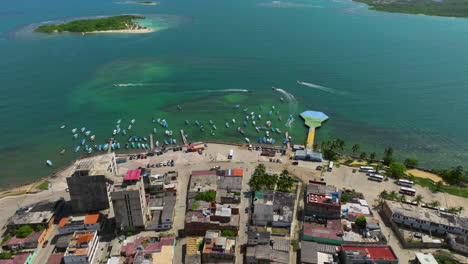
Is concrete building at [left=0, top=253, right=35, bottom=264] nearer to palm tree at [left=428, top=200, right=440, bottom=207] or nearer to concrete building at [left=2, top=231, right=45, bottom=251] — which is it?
concrete building at [left=2, top=231, right=45, bottom=251]

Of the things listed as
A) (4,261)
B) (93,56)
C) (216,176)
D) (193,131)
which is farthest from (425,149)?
(93,56)

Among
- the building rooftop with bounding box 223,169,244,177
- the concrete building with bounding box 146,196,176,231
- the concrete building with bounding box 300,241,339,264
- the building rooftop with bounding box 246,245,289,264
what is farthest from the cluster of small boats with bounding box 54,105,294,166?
the building rooftop with bounding box 246,245,289,264

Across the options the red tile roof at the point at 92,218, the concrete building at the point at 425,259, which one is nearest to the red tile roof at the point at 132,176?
the red tile roof at the point at 92,218

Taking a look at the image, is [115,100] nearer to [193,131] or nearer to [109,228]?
[193,131]

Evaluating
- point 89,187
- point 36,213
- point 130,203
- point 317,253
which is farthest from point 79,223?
point 317,253

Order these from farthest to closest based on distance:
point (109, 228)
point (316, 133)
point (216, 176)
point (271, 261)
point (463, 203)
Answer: point (316, 133), point (216, 176), point (463, 203), point (109, 228), point (271, 261)

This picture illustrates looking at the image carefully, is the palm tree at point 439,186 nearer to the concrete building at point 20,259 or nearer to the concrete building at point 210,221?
the concrete building at point 210,221
